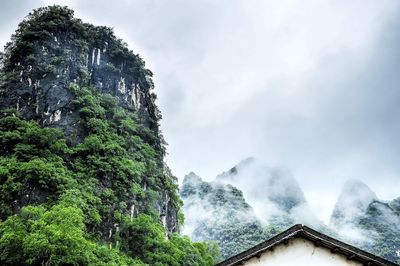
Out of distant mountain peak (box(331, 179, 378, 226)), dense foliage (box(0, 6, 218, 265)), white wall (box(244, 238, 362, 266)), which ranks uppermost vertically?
distant mountain peak (box(331, 179, 378, 226))

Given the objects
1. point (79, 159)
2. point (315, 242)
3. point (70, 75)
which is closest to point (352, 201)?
point (70, 75)

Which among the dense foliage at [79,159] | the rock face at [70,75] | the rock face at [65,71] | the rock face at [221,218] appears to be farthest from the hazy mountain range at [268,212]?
the rock face at [65,71]

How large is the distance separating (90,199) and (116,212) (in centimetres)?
311

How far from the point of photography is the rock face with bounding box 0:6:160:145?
1741 inches

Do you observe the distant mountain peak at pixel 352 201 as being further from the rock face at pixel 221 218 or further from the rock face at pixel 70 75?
the rock face at pixel 70 75

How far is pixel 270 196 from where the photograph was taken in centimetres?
13688

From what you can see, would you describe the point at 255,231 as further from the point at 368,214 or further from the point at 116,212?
the point at 116,212

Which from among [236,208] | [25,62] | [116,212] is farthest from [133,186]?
[236,208]

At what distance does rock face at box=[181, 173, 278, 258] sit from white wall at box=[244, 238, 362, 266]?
79053 millimetres

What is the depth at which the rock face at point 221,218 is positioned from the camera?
295 feet

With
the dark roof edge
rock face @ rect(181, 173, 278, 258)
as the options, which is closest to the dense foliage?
the dark roof edge

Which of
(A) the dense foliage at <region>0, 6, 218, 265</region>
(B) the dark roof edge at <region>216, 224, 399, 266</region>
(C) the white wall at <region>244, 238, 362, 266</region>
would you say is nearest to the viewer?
(B) the dark roof edge at <region>216, 224, 399, 266</region>

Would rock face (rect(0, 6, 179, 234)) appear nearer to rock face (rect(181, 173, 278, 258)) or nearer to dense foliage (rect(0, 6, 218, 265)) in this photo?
dense foliage (rect(0, 6, 218, 265))

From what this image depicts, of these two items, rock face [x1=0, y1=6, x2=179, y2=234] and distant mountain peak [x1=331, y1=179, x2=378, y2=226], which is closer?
rock face [x1=0, y1=6, x2=179, y2=234]
